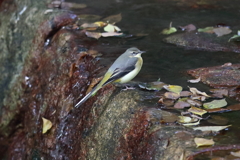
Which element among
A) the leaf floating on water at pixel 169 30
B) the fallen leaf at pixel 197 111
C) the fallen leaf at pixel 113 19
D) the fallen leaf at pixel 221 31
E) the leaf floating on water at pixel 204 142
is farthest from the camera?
the fallen leaf at pixel 113 19

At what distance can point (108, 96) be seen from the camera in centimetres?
531

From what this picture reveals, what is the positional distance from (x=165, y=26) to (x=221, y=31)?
0.98 meters

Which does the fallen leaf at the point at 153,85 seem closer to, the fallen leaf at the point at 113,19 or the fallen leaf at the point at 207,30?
the fallen leaf at the point at 207,30

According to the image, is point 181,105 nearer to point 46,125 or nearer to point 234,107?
point 234,107

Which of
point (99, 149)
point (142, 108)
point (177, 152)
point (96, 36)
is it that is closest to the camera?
point (177, 152)

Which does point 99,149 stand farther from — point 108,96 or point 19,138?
point 19,138

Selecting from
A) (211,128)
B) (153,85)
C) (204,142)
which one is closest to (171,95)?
(153,85)

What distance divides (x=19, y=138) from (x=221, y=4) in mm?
4498

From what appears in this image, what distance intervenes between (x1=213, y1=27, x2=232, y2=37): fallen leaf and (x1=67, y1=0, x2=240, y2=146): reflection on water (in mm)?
132

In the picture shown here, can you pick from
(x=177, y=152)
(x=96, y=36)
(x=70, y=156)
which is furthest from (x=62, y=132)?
(x=177, y=152)

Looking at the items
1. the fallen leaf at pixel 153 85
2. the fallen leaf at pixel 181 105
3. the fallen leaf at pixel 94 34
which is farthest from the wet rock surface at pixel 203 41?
the fallen leaf at pixel 181 105

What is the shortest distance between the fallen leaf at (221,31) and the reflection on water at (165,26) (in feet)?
0.43

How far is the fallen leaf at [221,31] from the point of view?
705 centimetres

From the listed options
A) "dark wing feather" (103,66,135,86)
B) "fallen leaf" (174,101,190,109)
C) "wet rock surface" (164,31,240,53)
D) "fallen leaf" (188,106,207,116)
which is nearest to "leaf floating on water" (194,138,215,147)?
"fallen leaf" (188,106,207,116)
